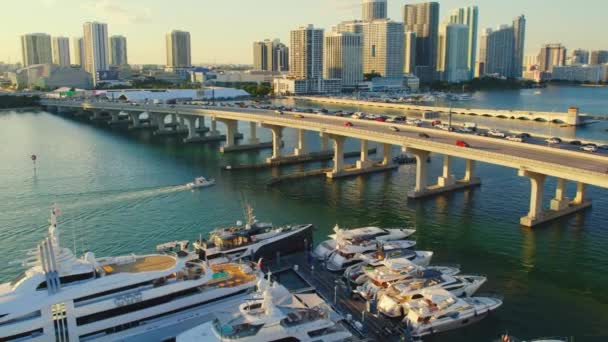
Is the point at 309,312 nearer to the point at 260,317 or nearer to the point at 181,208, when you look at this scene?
the point at 260,317

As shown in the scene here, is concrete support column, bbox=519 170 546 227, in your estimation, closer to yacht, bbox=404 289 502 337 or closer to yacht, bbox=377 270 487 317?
yacht, bbox=377 270 487 317

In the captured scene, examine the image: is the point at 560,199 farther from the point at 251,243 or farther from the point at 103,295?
the point at 103,295

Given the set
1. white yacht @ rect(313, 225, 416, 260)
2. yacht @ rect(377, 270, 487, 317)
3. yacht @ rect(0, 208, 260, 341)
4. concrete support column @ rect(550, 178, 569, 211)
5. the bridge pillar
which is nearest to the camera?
yacht @ rect(0, 208, 260, 341)

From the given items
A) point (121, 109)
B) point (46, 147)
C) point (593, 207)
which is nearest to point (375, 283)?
point (593, 207)

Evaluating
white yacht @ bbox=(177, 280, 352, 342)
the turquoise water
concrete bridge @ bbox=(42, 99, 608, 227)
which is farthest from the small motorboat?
white yacht @ bbox=(177, 280, 352, 342)

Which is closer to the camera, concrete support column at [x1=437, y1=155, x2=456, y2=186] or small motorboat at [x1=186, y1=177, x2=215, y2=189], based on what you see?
concrete support column at [x1=437, y1=155, x2=456, y2=186]
